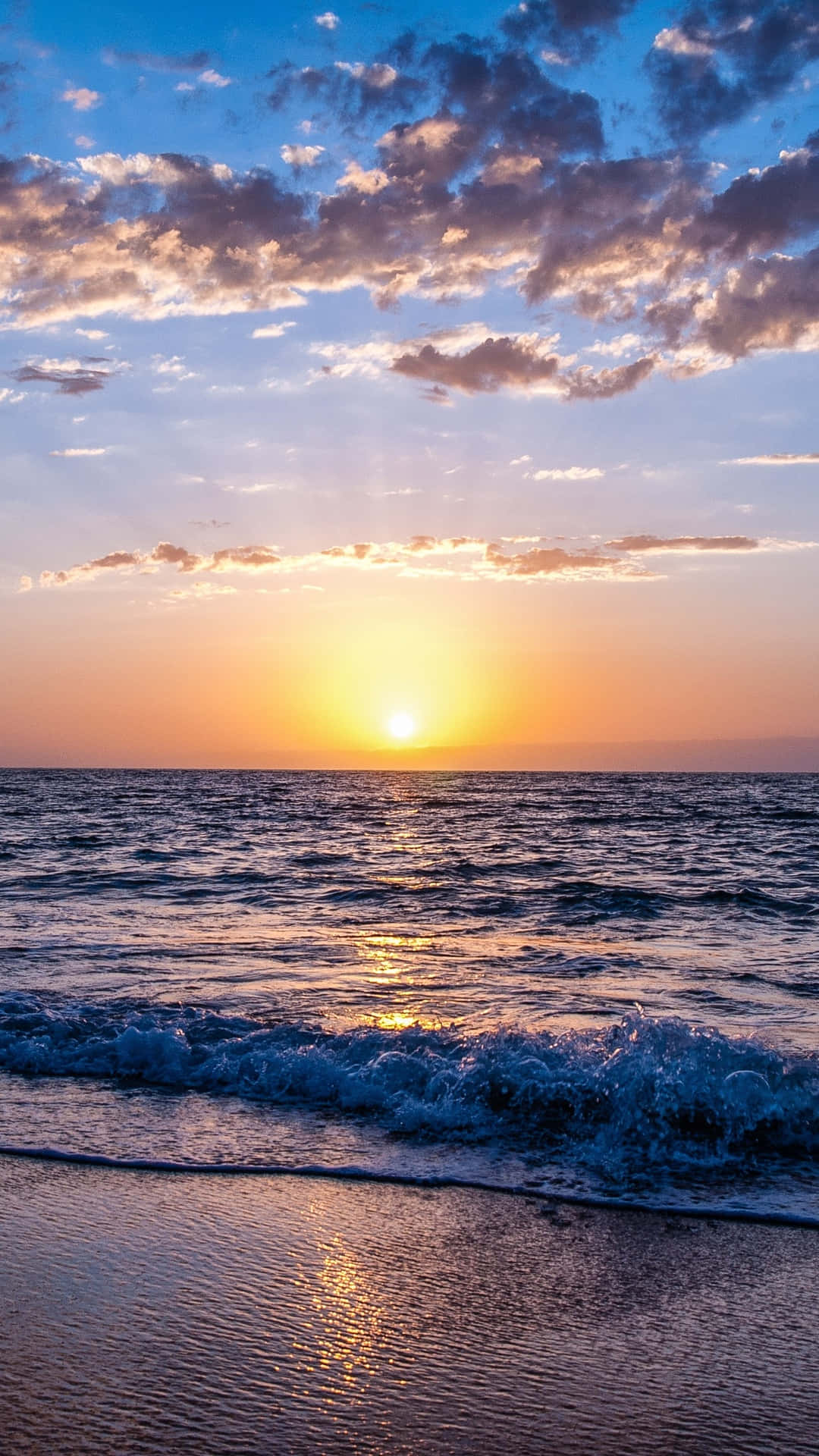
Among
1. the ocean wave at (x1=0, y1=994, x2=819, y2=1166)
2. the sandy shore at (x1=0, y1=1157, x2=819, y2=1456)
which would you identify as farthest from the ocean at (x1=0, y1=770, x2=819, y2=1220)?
the sandy shore at (x1=0, y1=1157, x2=819, y2=1456)

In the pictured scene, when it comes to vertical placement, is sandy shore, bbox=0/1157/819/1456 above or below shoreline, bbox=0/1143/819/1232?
above

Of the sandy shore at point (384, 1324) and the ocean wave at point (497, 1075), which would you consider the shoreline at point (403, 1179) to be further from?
the ocean wave at point (497, 1075)

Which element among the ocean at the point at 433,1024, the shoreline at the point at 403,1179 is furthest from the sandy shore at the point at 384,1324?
the ocean at the point at 433,1024

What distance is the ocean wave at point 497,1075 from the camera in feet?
22.3

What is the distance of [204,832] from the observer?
3466 cm

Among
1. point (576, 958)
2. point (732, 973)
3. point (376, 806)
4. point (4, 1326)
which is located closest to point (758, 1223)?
point (4, 1326)

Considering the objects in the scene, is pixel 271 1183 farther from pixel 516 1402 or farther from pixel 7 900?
pixel 7 900

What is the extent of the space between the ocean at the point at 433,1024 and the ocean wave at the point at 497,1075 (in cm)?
2

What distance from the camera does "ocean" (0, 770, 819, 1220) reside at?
6.46m

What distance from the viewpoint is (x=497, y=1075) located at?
7465mm

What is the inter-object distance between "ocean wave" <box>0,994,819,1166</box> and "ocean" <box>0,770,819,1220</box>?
2cm

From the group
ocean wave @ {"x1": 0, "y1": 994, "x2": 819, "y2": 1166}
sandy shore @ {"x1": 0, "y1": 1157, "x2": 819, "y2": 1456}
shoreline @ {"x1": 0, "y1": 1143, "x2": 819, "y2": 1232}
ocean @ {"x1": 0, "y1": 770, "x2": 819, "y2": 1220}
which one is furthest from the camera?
ocean wave @ {"x1": 0, "y1": 994, "x2": 819, "y2": 1166}

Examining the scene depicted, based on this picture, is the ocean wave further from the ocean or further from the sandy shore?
the sandy shore

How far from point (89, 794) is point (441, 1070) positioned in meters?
64.9
